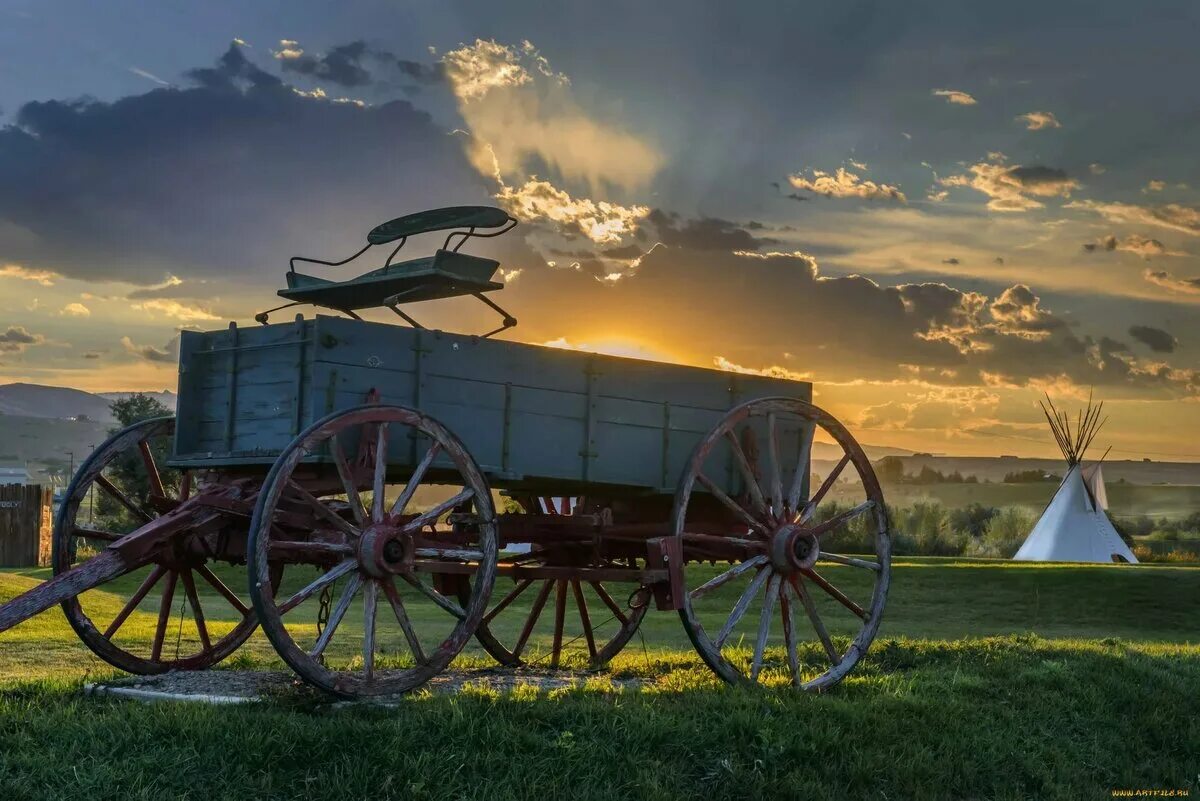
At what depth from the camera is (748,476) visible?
10344 mm

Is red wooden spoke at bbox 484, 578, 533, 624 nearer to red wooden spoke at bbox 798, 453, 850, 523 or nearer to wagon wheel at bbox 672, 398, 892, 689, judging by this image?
wagon wheel at bbox 672, 398, 892, 689

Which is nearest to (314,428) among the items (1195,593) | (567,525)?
(567,525)

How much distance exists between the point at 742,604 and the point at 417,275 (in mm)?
3677

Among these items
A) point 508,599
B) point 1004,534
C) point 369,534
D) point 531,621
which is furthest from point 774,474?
point 1004,534

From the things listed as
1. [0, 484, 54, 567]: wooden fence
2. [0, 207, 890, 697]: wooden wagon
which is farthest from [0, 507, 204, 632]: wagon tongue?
[0, 484, 54, 567]: wooden fence

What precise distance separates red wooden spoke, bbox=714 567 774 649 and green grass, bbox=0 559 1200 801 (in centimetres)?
44

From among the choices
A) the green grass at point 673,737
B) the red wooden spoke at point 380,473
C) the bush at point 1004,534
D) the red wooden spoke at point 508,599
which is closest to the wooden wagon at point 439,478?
the red wooden spoke at point 380,473

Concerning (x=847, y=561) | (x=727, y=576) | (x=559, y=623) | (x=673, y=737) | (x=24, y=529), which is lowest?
(x=24, y=529)

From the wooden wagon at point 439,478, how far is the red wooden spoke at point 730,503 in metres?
0.02

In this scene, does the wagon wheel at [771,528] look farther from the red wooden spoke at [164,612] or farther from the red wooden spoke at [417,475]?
the red wooden spoke at [164,612]

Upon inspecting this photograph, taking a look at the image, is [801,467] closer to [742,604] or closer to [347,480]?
[742,604]

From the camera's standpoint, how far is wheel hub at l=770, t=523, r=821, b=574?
10.3 meters

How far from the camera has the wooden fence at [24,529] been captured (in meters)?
36.3

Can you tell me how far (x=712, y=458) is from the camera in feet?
35.5
